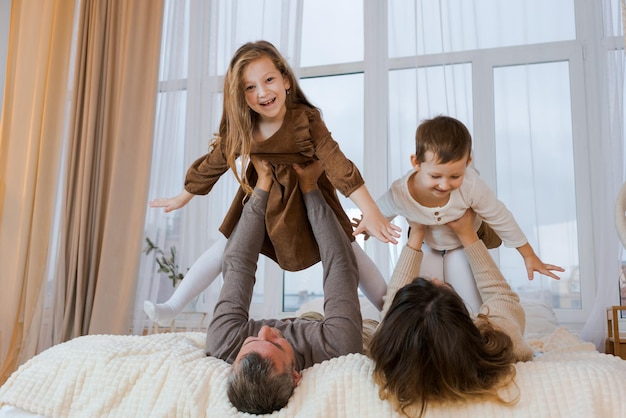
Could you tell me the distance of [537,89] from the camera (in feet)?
10.9

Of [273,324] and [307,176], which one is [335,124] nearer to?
[307,176]

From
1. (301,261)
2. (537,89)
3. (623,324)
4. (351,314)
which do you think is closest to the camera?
(351,314)

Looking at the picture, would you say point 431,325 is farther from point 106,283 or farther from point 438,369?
point 106,283

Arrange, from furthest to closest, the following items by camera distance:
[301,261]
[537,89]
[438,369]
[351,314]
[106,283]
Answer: [106,283]
[537,89]
[301,261]
[351,314]
[438,369]

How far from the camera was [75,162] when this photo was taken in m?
3.87

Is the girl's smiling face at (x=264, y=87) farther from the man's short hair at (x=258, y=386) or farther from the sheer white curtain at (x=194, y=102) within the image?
the sheer white curtain at (x=194, y=102)

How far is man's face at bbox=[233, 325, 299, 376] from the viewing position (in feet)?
4.00

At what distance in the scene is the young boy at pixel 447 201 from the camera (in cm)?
172

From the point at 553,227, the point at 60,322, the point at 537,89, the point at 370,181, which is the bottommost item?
the point at 60,322

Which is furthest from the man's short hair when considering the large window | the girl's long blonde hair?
the large window

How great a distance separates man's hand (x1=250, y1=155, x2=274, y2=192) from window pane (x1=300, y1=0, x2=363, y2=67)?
207 cm

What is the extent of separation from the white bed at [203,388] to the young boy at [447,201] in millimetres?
460

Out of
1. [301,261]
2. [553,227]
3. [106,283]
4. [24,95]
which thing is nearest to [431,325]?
[301,261]

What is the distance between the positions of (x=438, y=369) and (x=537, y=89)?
2.57 metres
